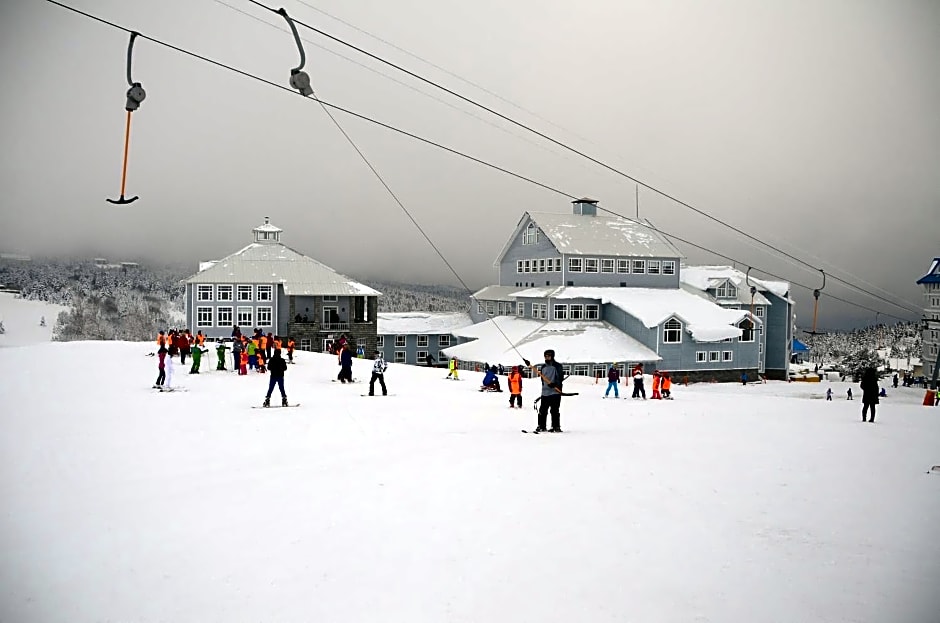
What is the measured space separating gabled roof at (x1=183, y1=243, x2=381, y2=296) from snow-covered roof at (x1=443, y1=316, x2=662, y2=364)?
9.94m

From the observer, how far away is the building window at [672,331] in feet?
154

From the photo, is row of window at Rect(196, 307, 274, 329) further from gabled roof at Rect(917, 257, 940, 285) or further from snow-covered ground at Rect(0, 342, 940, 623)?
gabled roof at Rect(917, 257, 940, 285)

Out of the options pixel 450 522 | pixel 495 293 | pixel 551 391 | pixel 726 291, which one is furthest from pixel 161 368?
pixel 726 291

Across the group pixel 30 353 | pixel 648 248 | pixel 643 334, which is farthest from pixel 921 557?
pixel 648 248

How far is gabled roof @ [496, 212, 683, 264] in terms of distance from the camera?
5369 cm

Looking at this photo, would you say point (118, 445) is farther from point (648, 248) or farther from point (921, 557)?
point (648, 248)

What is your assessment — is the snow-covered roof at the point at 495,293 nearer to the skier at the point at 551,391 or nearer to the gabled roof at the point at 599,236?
the gabled roof at the point at 599,236

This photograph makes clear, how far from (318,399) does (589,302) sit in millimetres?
37775

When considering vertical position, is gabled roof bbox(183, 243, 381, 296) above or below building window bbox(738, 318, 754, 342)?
above

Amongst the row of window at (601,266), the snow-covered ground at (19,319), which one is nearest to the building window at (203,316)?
the row of window at (601,266)

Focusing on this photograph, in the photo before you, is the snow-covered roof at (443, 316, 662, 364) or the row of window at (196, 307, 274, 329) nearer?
the snow-covered roof at (443, 316, 662, 364)

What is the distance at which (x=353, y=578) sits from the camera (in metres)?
5.77

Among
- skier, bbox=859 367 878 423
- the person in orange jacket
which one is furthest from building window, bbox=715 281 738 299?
the person in orange jacket

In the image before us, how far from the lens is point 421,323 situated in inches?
2438
